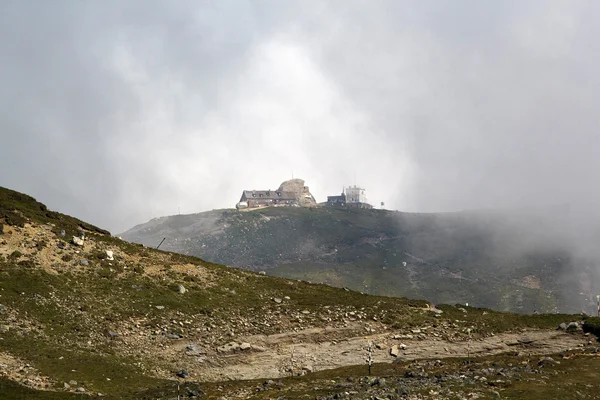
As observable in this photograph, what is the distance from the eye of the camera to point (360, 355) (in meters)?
51.9

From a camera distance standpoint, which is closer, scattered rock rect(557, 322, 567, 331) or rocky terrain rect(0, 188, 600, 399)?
rocky terrain rect(0, 188, 600, 399)

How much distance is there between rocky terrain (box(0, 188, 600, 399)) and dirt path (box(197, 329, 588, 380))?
190 millimetres

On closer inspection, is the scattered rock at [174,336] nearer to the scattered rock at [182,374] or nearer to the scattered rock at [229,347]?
the scattered rock at [229,347]

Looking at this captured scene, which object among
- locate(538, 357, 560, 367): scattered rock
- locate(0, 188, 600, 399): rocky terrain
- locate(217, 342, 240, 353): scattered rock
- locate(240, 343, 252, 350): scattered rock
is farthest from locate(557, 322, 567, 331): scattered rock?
locate(217, 342, 240, 353): scattered rock

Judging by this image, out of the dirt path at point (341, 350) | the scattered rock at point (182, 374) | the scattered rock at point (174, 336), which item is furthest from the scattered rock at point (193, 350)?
the scattered rock at point (182, 374)

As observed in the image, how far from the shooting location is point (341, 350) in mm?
52719

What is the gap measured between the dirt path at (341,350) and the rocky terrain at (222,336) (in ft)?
0.62

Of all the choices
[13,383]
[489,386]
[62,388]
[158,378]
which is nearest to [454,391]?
[489,386]

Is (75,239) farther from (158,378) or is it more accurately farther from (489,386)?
(489,386)

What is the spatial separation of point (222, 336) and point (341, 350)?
12425 millimetres

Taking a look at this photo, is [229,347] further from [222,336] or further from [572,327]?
[572,327]

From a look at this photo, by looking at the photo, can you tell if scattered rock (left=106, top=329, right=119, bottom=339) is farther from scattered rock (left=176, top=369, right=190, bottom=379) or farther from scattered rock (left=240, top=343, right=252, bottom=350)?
scattered rock (left=240, top=343, right=252, bottom=350)

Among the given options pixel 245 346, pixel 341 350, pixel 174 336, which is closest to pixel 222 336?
pixel 245 346

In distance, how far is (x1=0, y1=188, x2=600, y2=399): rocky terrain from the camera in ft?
128
